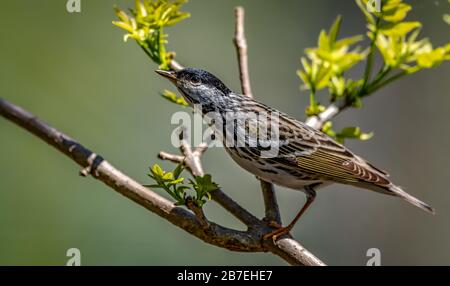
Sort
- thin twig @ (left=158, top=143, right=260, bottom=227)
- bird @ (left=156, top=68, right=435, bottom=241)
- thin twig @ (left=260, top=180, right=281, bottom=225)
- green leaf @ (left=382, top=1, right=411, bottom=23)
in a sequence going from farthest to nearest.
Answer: bird @ (left=156, top=68, right=435, bottom=241) < thin twig @ (left=260, top=180, right=281, bottom=225) < thin twig @ (left=158, top=143, right=260, bottom=227) < green leaf @ (left=382, top=1, right=411, bottom=23)

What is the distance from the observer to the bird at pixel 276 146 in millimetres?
3195

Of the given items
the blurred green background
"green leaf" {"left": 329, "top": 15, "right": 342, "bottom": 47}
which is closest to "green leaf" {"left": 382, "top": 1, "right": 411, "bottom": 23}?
"green leaf" {"left": 329, "top": 15, "right": 342, "bottom": 47}


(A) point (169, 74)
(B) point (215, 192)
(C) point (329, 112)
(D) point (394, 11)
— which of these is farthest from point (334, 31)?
(B) point (215, 192)

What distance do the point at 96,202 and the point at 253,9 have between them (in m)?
3.14

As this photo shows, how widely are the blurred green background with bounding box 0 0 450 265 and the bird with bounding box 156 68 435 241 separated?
137cm

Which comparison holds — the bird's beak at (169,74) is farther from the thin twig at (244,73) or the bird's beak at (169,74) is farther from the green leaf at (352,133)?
the green leaf at (352,133)

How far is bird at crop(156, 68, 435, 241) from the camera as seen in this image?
3.20 metres

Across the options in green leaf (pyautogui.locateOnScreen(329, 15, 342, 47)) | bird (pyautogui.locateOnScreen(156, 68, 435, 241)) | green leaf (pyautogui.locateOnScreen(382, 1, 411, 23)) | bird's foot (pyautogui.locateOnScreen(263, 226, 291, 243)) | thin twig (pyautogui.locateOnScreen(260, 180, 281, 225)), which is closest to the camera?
green leaf (pyautogui.locateOnScreen(382, 1, 411, 23))

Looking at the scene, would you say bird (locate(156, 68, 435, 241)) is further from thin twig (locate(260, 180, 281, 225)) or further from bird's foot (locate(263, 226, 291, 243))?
bird's foot (locate(263, 226, 291, 243))

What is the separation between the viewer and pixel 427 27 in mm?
6766

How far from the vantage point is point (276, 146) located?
3.36m

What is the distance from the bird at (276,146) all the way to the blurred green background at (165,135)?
54.0 inches

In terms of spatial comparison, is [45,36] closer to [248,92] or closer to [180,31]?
[180,31]

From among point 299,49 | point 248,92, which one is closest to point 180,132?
point 248,92
